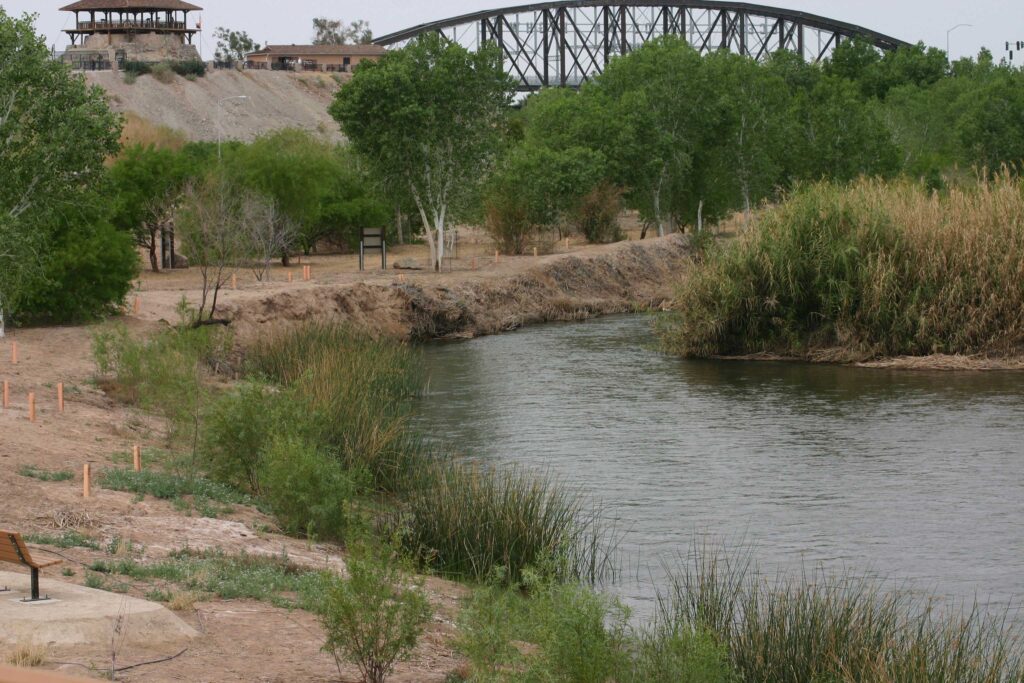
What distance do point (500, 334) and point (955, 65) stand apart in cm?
9602

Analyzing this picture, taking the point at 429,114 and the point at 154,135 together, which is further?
the point at 154,135

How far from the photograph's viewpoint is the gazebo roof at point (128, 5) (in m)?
125

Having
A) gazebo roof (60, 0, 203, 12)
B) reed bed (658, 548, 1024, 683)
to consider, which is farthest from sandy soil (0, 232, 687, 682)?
gazebo roof (60, 0, 203, 12)

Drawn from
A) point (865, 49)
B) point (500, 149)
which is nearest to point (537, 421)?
point (500, 149)

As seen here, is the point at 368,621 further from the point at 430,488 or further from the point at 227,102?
the point at 227,102

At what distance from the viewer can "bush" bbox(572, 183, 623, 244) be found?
60.4 meters

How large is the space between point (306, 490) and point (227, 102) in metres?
109

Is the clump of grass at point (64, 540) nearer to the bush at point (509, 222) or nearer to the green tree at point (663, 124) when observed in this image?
the bush at point (509, 222)

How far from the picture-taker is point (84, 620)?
390 inches

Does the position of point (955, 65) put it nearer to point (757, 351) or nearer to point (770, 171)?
point (770, 171)

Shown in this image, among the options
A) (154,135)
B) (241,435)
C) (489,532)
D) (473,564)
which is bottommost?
(473,564)

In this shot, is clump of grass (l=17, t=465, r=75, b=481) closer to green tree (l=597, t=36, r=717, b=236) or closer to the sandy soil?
the sandy soil

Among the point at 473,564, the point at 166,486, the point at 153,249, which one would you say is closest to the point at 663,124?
the point at 153,249

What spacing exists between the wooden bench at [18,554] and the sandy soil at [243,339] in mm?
935
